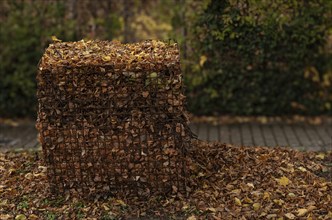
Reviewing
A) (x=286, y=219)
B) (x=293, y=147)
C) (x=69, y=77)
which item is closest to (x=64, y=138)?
(x=69, y=77)

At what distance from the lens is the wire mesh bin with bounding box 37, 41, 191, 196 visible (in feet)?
18.7

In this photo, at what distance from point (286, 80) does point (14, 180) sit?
4.41 m

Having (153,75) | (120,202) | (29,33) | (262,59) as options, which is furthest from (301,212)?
(29,33)

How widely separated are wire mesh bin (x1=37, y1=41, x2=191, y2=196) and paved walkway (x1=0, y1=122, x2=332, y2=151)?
2627mm

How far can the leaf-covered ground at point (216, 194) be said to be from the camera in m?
5.79

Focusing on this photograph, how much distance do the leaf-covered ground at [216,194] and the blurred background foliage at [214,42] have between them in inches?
93.8

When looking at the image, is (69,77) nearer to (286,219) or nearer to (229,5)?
(286,219)

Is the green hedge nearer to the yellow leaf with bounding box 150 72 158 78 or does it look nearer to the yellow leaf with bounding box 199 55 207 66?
the yellow leaf with bounding box 199 55 207 66

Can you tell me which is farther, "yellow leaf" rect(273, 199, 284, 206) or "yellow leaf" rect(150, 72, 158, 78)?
"yellow leaf" rect(273, 199, 284, 206)

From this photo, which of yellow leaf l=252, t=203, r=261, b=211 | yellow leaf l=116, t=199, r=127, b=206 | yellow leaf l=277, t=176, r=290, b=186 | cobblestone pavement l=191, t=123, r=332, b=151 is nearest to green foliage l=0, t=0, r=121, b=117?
cobblestone pavement l=191, t=123, r=332, b=151

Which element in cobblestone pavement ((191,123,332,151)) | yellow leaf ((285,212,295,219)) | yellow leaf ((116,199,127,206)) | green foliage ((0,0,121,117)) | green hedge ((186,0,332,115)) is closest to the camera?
yellow leaf ((285,212,295,219))

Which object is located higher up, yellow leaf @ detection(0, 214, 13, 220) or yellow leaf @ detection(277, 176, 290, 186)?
yellow leaf @ detection(277, 176, 290, 186)

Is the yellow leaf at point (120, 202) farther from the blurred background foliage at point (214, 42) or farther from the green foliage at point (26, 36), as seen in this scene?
the green foliage at point (26, 36)

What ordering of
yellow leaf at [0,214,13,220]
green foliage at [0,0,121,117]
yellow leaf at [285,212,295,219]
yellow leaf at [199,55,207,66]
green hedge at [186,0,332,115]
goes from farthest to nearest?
green foliage at [0,0,121,117], yellow leaf at [199,55,207,66], green hedge at [186,0,332,115], yellow leaf at [0,214,13,220], yellow leaf at [285,212,295,219]
